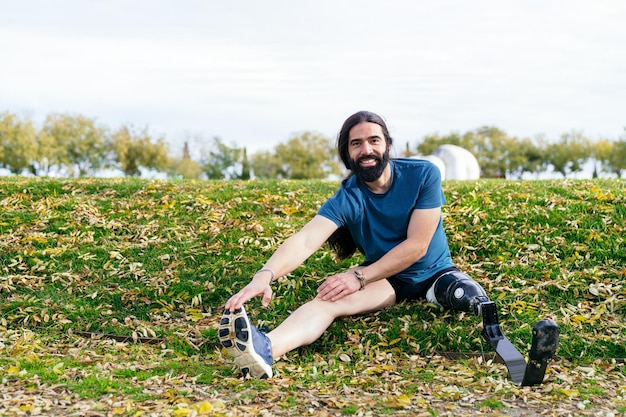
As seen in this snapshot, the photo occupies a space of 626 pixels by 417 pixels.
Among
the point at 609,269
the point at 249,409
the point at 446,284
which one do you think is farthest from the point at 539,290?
the point at 249,409

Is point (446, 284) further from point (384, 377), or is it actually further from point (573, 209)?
point (573, 209)

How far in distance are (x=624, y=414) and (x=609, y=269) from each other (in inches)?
101

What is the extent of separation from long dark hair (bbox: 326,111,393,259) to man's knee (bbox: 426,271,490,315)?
2.51 feet

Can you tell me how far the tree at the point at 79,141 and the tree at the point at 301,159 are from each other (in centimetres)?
1258

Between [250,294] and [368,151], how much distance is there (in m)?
1.40

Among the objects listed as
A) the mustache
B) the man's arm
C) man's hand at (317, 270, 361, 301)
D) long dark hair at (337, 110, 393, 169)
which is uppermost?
long dark hair at (337, 110, 393, 169)

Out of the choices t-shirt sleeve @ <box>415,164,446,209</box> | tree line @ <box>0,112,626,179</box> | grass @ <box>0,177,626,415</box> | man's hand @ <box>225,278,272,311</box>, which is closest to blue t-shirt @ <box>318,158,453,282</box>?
t-shirt sleeve @ <box>415,164,446,209</box>

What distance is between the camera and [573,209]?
711 cm

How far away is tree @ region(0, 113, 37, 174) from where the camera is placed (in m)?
39.7

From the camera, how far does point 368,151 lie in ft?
15.1

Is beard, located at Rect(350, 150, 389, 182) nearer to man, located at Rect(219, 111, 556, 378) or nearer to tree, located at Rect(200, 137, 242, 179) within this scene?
man, located at Rect(219, 111, 556, 378)

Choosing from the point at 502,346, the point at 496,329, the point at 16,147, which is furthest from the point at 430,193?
the point at 16,147

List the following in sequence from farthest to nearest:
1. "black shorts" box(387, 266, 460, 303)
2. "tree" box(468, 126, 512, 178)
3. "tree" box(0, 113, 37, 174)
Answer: "tree" box(468, 126, 512, 178) < "tree" box(0, 113, 37, 174) < "black shorts" box(387, 266, 460, 303)

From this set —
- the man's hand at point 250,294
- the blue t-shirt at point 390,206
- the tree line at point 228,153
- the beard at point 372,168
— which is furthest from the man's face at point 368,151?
the tree line at point 228,153
